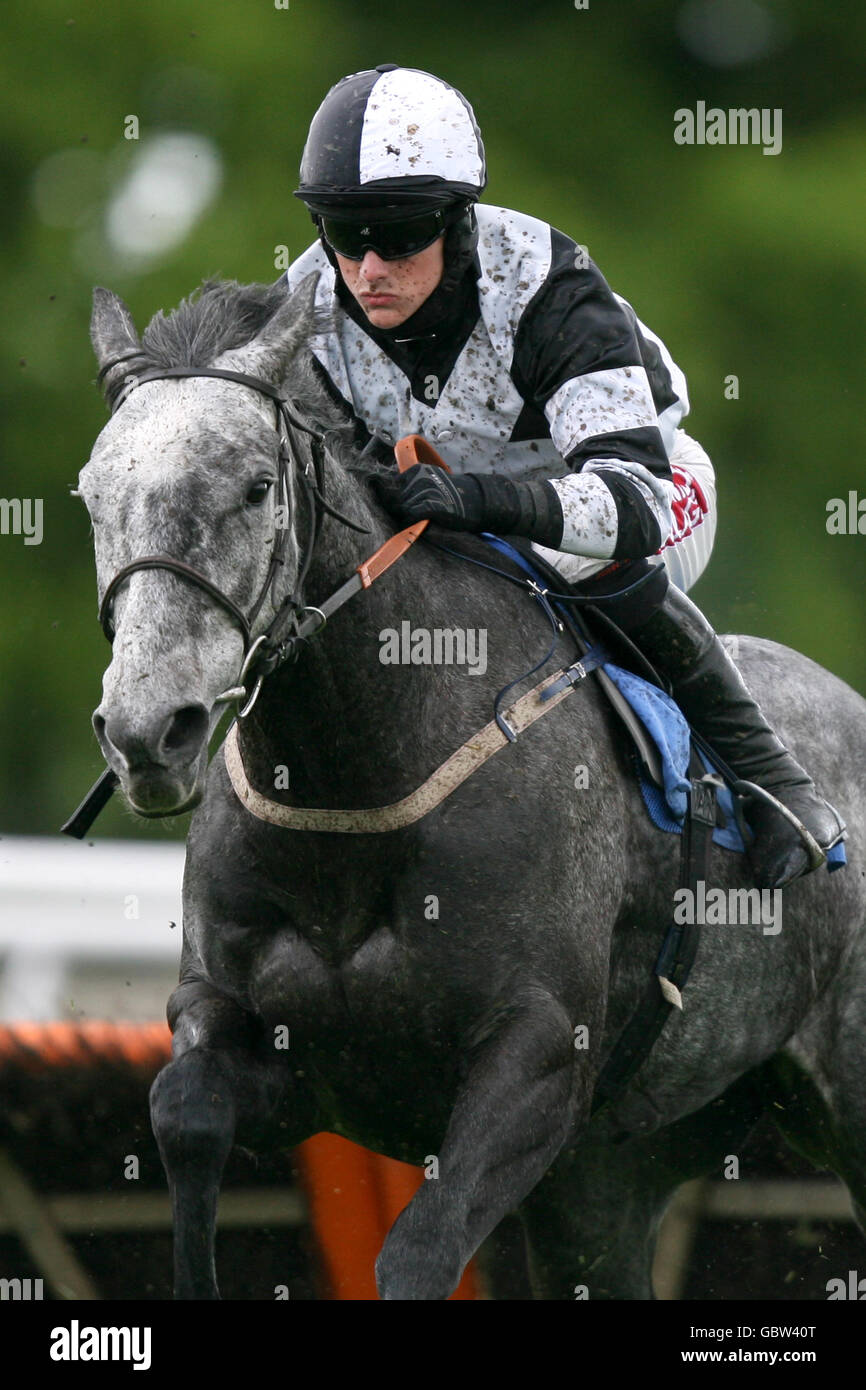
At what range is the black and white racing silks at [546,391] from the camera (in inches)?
169

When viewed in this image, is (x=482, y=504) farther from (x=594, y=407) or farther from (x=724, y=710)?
(x=724, y=710)

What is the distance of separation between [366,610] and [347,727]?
226mm

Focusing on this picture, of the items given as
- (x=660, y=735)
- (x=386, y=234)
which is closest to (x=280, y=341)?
(x=386, y=234)

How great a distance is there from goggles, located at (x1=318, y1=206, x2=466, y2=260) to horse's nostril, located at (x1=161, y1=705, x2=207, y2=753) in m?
1.33

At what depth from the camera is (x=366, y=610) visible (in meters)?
4.09

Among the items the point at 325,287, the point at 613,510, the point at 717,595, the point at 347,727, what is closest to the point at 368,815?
the point at 347,727

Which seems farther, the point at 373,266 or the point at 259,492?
the point at 373,266

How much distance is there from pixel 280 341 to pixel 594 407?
762 millimetres

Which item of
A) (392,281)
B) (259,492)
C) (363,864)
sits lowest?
(363,864)

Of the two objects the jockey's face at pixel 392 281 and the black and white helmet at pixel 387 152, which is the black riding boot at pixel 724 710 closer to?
the jockey's face at pixel 392 281

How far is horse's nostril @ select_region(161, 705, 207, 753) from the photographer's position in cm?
339

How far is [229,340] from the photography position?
3.94 m

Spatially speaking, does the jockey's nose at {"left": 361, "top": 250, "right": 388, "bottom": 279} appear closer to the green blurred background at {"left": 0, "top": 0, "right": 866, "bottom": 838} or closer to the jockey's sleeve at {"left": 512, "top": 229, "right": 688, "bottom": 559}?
the jockey's sleeve at {"left": 512, "top": 229, "right": 688, "bottom": 559}

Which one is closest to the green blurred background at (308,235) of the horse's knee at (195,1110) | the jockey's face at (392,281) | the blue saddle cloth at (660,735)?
the blue saddle cloth at (660,735)
